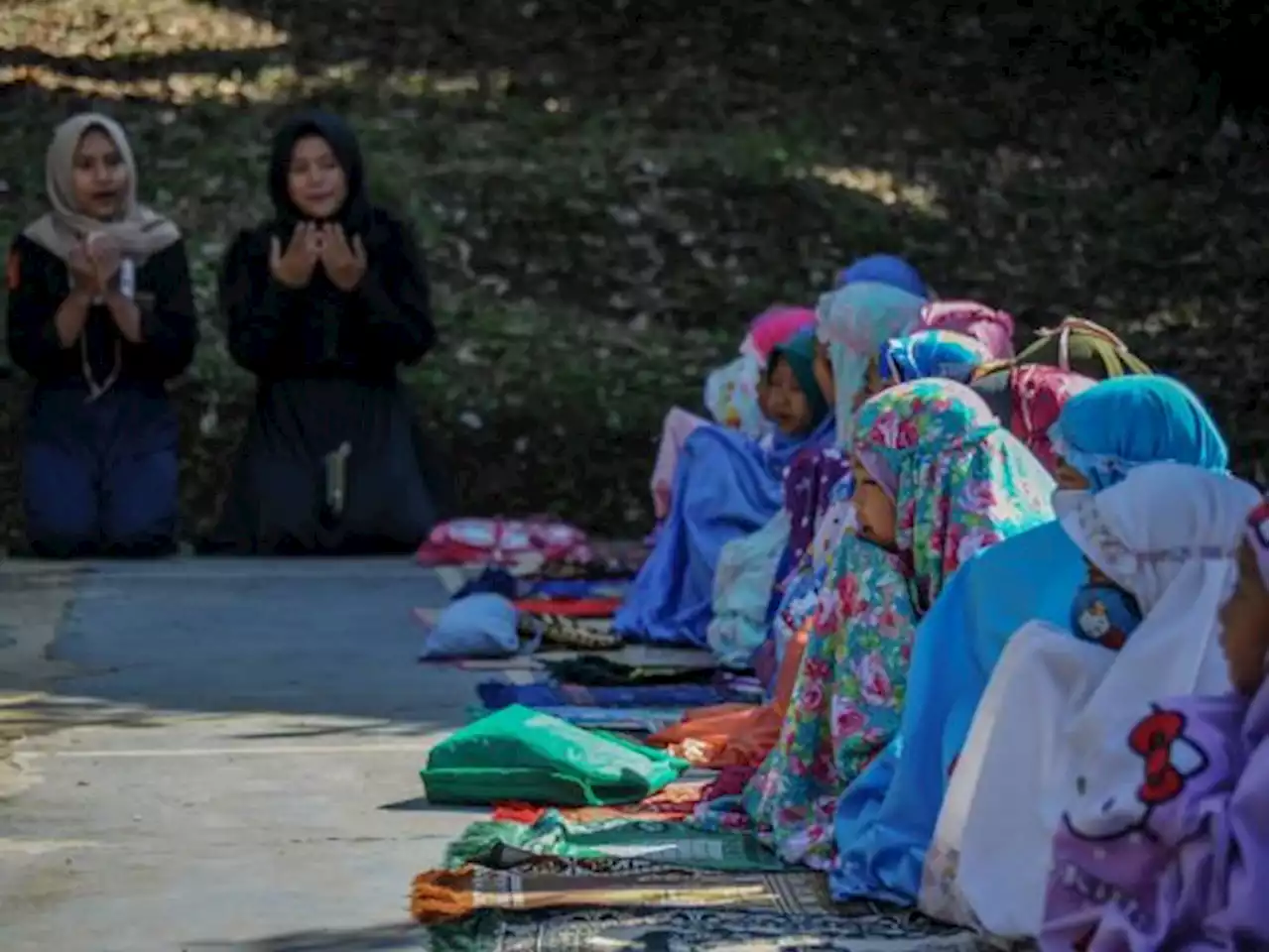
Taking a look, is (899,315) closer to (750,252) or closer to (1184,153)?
(750,252)

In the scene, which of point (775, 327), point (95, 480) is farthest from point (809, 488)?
point (95, 480)

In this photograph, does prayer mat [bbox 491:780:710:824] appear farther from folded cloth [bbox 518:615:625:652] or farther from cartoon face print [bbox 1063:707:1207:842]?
folded cloth [bbox 518:615:625:652]

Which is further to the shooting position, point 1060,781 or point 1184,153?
point 1184,153

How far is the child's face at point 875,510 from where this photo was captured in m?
6.95

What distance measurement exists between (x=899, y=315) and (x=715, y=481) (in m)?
1.43

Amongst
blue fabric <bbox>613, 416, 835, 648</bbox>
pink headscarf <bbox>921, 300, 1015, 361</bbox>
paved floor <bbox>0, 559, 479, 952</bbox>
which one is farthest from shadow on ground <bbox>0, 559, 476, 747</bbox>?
pink headscarf <bbox>921, 300, 1015, 361</bbox>

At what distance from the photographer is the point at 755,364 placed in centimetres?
1180

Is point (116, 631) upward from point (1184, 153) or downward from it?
downward

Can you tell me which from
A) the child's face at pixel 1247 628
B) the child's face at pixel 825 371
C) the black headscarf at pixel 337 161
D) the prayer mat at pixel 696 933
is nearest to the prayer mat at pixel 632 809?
the prayer mat at pixel 696 933

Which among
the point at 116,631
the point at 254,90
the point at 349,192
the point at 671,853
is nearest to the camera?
the point at 671,853

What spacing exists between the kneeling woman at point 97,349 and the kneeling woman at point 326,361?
0.29 m

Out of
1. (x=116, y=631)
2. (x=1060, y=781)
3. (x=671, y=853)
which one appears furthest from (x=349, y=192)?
(x=1060, y=781)

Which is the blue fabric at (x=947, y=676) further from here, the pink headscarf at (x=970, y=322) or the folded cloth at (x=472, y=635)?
the folded cloth at (x=472, y=635)

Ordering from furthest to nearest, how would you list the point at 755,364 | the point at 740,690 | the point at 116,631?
the point at 755,364
the point at 116,631
the point at 740,690
